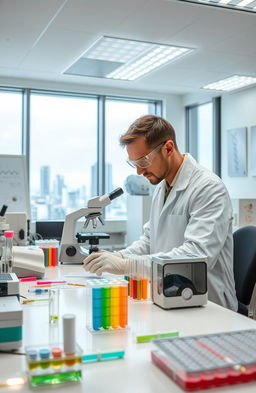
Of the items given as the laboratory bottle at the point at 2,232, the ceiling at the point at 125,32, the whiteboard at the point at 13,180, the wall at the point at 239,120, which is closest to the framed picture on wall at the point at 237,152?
the wall at the point at 239,120

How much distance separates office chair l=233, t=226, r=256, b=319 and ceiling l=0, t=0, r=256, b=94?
1.74 meters

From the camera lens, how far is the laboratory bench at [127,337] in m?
0.84

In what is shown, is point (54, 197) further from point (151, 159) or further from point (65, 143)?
point (151, 159)

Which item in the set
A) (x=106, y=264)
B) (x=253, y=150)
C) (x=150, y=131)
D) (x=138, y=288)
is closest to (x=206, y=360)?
(x=138, y=288)

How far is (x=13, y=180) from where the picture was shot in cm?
379

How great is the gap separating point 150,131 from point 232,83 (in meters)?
3.24

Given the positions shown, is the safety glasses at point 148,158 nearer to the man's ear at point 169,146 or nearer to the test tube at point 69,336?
the man's ear at point 169,146

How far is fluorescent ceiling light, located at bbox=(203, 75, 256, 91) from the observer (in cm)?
456

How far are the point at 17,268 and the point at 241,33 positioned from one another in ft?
8.58

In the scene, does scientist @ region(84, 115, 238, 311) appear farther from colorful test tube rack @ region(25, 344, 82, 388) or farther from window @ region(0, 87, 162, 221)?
window @ region(0, 87, 162, 221)

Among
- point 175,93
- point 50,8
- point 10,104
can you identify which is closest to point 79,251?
point 50,8

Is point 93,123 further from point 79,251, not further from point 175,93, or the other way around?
point 79,251

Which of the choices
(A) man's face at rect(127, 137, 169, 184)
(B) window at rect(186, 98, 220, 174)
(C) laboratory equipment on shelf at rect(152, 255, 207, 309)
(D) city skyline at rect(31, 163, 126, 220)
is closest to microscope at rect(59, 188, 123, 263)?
(A) man's face at rect(127, 137, 169, 184)

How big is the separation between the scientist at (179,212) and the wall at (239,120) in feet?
9.50
